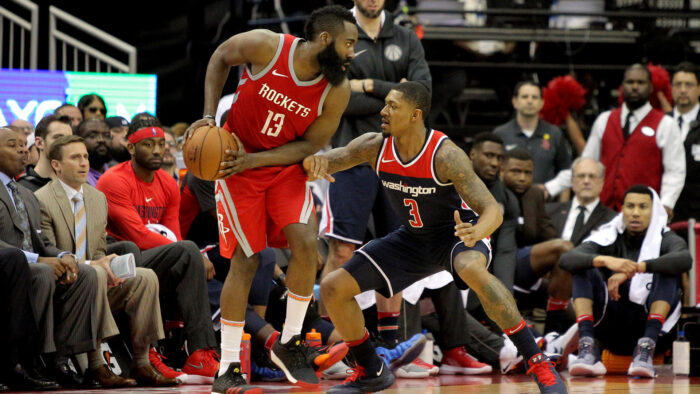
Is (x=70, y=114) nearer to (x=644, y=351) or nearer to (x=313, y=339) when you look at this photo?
(x=313, y=339)

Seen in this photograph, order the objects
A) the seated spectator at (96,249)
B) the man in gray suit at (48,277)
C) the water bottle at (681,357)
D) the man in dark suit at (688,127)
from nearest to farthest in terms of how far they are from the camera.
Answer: the man in gray suit at (48,277), the seated spectator at (96,249), the water bottle at (681,357), the man in dark suit at (688,127)

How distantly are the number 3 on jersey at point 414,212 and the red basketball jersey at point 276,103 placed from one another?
2.20ft

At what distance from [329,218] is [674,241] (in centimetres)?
256

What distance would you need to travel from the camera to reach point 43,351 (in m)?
5.32

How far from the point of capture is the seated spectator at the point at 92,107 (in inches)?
297

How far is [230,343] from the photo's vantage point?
488 centimetres

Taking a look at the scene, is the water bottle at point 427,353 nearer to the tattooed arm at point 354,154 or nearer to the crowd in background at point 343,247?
the crowd in background at point 343,247

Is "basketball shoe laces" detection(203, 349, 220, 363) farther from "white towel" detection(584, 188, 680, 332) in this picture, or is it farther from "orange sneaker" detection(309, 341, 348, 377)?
"white towel" detection(584, 188, 680, 332)

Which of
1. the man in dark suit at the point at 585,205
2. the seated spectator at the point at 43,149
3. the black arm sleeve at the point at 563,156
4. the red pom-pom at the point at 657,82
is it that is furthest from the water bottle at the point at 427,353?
the red pom-pom at the point at 657,82

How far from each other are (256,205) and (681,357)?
3474 mm

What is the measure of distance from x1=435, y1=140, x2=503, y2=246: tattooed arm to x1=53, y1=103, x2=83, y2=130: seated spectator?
311cm

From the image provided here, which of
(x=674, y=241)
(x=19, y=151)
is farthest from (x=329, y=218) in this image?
(x=674, y=241)

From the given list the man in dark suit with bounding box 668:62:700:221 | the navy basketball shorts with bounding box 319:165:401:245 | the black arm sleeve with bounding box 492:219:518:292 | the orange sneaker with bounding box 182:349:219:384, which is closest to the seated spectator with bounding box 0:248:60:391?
the orange sneaker with bounding box 182:349:219:384

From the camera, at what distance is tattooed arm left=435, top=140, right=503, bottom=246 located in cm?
480
